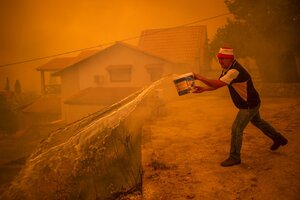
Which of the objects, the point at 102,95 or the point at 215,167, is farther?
the point at 102,95

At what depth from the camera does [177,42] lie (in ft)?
87.7

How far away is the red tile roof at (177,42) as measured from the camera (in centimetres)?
2494

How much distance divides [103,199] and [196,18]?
152 feet

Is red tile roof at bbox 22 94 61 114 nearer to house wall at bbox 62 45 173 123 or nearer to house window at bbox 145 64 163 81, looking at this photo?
house wall at bbox 62 45 173 123

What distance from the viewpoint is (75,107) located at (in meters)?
22.4

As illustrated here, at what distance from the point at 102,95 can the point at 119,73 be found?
3.18m

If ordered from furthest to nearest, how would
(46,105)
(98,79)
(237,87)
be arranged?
(46,105) < (98,79) < (237,87)

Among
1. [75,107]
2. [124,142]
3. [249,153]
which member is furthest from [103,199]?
[75,107]

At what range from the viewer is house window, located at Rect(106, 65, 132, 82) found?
2278cm

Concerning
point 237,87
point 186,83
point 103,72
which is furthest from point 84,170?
point 103,72

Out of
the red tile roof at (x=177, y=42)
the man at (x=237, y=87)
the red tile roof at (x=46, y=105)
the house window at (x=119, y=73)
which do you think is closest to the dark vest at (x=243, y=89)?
the man at (x=237, y=87)

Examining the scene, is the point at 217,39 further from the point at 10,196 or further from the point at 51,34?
the point at 51,34

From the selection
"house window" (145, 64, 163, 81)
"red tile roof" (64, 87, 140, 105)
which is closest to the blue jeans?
"red tile roof" (64, 87, 140, 105)

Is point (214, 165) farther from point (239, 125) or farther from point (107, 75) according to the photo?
point (107, 75)
